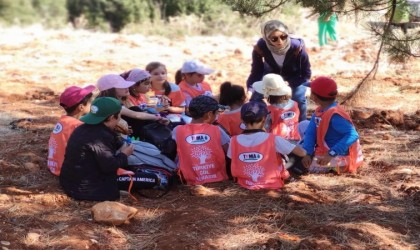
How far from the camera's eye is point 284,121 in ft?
16.3

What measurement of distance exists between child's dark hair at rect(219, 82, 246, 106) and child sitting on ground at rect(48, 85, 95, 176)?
125cm

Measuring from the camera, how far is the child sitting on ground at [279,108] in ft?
16.3

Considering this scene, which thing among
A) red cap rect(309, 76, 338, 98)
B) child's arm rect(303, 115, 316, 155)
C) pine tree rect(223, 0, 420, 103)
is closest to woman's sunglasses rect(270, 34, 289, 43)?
pine tree rect(223, 0, 420, 103)

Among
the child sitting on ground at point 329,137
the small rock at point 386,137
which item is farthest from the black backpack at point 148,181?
the small rock at point 386,137

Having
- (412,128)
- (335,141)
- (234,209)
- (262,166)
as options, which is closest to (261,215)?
(234,209)

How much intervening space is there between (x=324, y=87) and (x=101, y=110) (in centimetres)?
184

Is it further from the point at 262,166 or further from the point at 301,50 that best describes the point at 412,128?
the point at 262,166

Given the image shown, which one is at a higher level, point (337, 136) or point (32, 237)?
point (337, 136)

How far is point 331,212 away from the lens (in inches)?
153

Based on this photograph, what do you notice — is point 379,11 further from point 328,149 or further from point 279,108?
point 328,149

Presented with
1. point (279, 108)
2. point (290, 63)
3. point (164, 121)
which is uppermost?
point (290, 63)

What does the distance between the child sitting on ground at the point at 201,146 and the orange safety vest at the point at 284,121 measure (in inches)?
25.1

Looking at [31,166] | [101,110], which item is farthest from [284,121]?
[31,166]

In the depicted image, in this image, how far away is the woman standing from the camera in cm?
562
